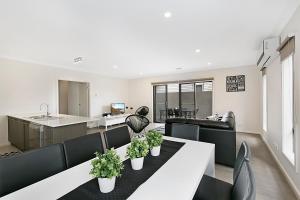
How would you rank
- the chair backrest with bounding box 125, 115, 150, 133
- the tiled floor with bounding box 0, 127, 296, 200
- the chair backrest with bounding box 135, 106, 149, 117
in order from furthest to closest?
1. the chair backrest with bounding box 135, 106, 149, 117
2. the chair backrest with bounding box 125, 115, 150, 133
3. the tiled floor with bounding box 0, 127, 296, 200

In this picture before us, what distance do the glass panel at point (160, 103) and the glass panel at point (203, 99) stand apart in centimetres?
163

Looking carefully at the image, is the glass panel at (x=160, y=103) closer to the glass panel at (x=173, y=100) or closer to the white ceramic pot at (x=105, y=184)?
the glass panel at (x=173, y=100)

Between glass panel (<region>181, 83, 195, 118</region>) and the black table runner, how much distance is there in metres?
5.46

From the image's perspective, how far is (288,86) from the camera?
Result: 2.53 m

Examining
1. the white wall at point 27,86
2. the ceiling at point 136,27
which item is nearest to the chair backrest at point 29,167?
the ceiling at point 136,27

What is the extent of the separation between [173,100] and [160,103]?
73cm

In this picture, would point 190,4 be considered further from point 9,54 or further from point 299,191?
point 9,54

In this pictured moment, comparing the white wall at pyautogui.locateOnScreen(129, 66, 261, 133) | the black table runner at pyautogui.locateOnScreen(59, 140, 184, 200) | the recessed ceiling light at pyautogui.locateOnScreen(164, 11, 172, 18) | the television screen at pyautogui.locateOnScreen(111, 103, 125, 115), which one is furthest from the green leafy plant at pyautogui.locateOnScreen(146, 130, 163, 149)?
the television screen at pyautogui.locateOnScreen(111, 103, 125, 115)

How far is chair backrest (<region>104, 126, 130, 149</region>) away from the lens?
181cm

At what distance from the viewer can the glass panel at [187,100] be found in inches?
259

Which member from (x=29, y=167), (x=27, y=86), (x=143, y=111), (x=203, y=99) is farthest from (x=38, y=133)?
(x=203, y=99)

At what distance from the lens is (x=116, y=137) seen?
1.91m

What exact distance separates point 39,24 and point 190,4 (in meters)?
2.41

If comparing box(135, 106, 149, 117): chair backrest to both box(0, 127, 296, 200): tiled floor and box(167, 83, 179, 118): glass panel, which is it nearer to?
box(167, 83, 179, 118): glass panel
